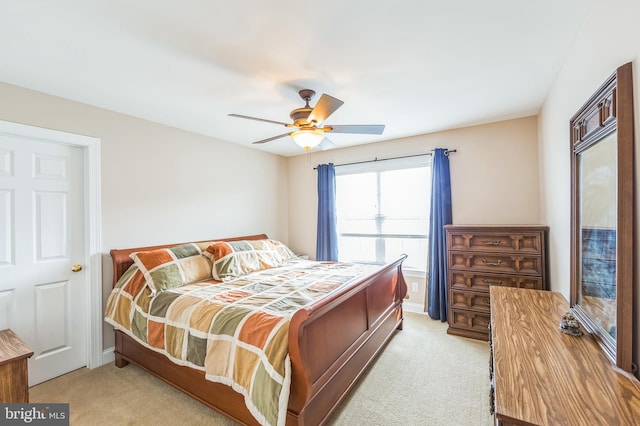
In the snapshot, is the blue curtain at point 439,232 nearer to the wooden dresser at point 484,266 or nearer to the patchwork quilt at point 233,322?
the wooden dresser at point 484,266

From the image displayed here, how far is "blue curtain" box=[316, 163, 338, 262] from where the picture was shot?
4609mm

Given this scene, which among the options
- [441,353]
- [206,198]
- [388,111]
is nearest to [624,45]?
[388,111]

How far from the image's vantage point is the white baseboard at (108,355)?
2771 mm

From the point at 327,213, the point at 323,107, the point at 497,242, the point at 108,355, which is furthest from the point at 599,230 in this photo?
the point at 108,355

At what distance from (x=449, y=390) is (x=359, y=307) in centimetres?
96

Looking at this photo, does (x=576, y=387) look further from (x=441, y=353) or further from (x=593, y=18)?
(x=441, y=353)

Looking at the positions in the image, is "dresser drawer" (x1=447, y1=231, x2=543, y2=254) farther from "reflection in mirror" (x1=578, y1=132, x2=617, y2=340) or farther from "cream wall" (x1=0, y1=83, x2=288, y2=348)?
"cream wall" (x1=0, y1=83, x2=288, y2=348)

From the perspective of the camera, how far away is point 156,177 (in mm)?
3236

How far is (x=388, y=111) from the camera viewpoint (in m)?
3.05

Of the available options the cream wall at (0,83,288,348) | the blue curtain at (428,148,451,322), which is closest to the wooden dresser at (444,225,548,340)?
the blue curtain at (428,148,451,322)

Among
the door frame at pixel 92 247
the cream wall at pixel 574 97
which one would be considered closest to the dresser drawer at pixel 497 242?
the cream wall at pixel 574 97

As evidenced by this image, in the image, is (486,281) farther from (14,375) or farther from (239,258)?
(14,375)

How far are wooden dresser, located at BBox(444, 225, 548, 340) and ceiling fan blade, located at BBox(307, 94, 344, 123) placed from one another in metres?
2.05

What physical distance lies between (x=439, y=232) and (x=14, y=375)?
160 inches
